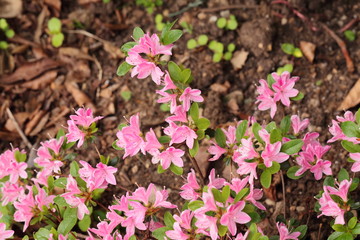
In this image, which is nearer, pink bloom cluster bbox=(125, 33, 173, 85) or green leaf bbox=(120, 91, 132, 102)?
pink bloom cluster bbox=(125, 33, 173, 85)

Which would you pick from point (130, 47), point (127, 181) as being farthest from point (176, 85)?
point (127, 181)

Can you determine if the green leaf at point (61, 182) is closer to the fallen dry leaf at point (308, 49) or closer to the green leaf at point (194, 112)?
the green leaf at point (194, 112)

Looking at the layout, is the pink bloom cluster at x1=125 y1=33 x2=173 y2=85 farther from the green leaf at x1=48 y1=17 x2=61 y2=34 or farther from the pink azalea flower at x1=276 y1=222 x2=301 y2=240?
the green leaf at x1=48 y1=17 x2=61 y2=34

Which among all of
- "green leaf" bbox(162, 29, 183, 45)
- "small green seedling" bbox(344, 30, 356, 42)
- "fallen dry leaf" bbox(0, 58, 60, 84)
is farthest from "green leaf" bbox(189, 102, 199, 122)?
"fallen dry leaf" bbox(0, 58, 60, 84)

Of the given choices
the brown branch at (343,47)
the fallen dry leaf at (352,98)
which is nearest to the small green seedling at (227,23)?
the brown branch at (343,47)

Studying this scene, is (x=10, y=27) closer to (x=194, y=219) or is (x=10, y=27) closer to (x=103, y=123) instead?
(x=103, y=123)

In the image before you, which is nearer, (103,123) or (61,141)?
(61,141)

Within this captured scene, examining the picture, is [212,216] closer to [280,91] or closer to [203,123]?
[203,123]

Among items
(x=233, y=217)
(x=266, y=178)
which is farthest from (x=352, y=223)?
(x=233, y=217)
